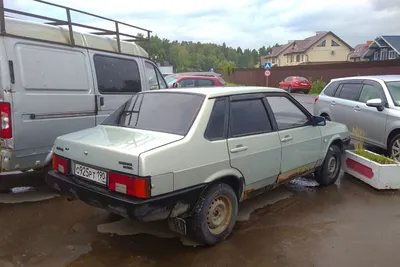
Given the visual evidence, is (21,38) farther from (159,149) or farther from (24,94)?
(159,149)

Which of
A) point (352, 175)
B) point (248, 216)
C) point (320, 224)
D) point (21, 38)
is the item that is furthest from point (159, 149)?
point (352, 175)

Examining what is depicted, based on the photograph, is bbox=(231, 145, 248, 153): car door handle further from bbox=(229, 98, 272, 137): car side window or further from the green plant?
the green plant

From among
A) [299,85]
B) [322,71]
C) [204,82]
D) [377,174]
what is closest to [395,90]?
[377,174]

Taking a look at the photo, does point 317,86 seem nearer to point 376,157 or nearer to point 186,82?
point 186,82

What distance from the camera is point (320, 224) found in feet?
14.7

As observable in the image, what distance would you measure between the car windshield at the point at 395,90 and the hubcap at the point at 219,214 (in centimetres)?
458

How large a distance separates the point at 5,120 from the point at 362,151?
552 centimetres

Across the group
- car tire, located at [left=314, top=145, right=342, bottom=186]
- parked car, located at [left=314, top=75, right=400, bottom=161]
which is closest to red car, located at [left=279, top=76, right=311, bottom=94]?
parked car, located at [left=314, top=75, right=400, bottom=161]

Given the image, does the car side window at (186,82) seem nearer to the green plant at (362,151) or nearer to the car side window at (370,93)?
the car side window at (370,93)

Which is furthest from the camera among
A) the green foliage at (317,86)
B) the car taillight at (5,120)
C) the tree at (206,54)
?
the tree at (206,54)

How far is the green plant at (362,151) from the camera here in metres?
5.92

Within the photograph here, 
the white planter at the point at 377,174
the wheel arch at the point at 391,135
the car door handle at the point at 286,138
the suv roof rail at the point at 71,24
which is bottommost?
the white planter at the point at 377,174

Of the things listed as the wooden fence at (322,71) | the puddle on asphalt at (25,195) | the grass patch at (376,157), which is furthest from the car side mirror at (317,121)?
the wooden fence at (322,71)

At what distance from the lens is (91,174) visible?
3637 mm
